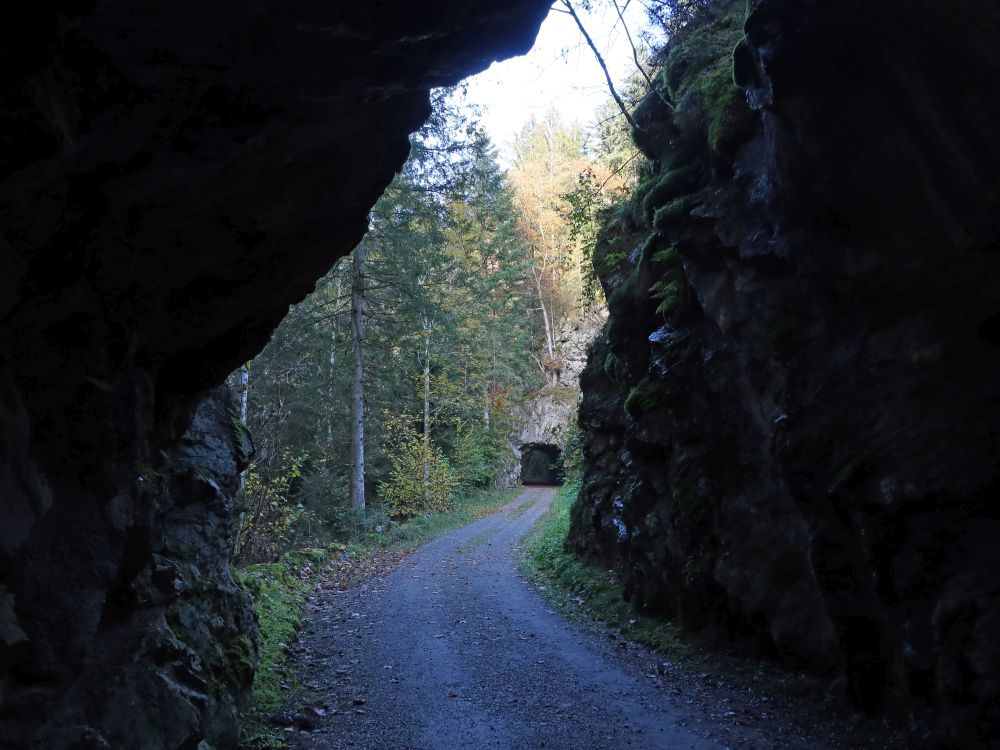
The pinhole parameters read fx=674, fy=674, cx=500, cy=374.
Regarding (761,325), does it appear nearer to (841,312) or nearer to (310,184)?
(841,312)

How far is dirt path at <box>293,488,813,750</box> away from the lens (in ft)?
21.5

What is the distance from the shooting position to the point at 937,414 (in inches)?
242

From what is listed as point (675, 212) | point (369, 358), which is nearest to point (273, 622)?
point (675, 212)

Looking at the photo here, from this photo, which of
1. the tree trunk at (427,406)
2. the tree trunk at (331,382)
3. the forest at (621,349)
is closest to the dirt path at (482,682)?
the forest at (621,349)

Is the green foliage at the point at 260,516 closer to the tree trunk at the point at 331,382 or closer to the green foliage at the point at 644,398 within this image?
the tree trunk at the point at 331,382

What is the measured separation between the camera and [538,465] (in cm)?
4297

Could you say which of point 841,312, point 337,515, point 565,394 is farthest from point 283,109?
point 565,394

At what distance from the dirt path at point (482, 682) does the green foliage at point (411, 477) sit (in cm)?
1238

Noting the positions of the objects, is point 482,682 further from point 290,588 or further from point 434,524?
point 434,524

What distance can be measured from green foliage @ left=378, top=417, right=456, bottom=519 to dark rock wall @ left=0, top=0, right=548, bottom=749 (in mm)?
19426

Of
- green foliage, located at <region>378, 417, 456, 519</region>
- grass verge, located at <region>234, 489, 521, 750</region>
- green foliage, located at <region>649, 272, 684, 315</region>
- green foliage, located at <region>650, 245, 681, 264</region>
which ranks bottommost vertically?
grass verge, located at <region>234, 489, 521, 750</region>

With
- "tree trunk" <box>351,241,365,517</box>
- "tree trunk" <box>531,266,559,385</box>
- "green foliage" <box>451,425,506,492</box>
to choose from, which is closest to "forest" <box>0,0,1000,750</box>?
"tree trunk" <box>351,241,365,517</box>

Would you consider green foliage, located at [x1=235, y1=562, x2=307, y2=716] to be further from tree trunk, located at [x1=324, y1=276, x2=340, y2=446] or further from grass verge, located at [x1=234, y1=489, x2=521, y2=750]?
tree trunk, located at [x1=324, y1=276, x2=340, y2=446]

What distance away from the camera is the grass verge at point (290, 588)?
7121 millimetres
